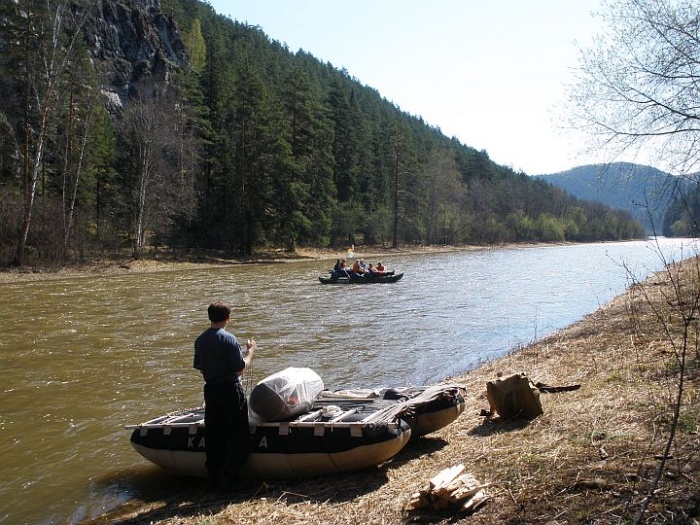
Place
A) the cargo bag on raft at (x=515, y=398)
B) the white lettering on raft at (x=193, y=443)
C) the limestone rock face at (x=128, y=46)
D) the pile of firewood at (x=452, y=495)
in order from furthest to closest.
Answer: the limestone rock face at (x=128, y=46) → the cargo bag on raft at (x=515, y=398) → the white lettering on raft at (x=193, y=443) → the pile of firewood at (x=452, y=495)

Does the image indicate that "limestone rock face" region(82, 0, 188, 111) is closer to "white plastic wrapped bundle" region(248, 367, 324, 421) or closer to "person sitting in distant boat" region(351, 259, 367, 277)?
"person sitting in distant boat" region(351, 259, 367, 277)

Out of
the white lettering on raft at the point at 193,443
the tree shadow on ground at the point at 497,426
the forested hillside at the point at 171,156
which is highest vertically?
the forested hillside at the point at 171,156

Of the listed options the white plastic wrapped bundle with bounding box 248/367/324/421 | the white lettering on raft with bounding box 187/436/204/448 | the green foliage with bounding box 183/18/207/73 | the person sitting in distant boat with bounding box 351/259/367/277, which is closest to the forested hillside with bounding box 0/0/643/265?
the green foliage with bounding box 183/18/207/73

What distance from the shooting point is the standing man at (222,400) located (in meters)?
5.47

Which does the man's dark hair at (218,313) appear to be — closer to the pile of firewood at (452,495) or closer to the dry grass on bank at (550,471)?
the dry grass on bank at (550,471)

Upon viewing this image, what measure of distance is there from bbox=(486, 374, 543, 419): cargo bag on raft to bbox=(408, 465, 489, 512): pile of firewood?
1992 mm

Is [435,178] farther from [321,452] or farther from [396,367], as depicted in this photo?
[321,452]

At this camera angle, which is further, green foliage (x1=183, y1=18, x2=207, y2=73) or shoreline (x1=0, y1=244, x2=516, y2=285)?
green foliage (x1=183, y1=18, x2=207, y2=73)

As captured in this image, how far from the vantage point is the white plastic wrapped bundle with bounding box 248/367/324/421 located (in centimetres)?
578

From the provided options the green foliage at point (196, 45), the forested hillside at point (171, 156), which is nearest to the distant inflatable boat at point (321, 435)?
the forested hillside at point (171, 156)

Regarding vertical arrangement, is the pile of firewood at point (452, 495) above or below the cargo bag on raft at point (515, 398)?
below

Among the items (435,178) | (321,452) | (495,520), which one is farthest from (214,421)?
(435,178)

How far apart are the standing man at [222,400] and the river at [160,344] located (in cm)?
113

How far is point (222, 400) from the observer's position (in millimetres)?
5523
